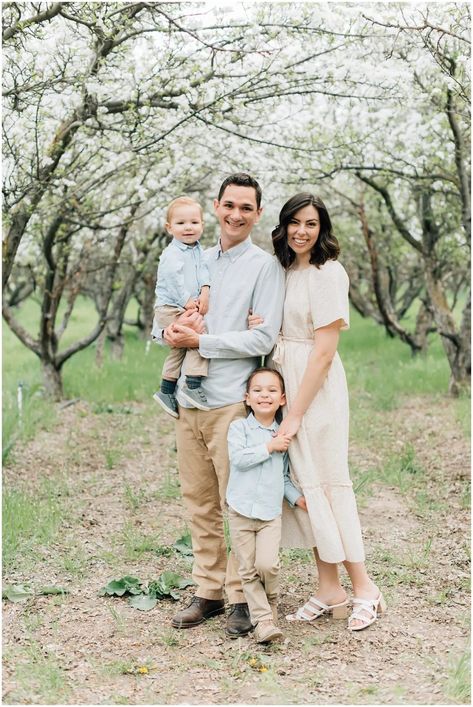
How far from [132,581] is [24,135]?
12.7 ft

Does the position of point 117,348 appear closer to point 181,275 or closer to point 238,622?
point 181,275

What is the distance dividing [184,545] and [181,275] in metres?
2.10

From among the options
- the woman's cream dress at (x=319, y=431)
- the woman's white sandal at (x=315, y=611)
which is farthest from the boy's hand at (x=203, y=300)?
the woman's white sandal at (x=315, y=611)

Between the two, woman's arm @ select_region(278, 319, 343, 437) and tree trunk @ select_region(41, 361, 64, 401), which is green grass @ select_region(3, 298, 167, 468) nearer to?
tree trunk @ select_region(41, 361, 64, 401)

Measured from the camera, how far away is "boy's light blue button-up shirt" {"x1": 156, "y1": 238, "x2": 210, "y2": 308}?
14.1 feet

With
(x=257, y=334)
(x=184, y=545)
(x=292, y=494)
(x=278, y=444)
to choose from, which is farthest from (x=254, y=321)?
(x=184, y=545)

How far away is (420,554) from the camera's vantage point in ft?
18.0

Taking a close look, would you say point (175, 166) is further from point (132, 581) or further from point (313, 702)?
point (313, 702)

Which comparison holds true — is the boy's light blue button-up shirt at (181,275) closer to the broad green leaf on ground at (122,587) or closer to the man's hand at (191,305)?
the man's hand at (191,305)

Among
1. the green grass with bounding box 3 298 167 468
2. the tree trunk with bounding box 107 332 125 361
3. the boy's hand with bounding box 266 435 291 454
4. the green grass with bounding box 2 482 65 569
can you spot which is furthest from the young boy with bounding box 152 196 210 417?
the tree trunk with bounding box 107 332 125 361

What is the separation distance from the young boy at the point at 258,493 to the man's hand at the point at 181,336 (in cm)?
34

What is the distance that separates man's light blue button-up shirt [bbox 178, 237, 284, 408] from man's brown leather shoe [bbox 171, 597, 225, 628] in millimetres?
1095

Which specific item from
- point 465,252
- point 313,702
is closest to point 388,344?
point 465,252

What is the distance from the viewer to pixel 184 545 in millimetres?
5617
